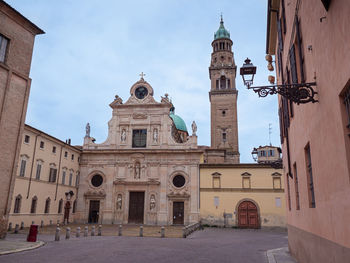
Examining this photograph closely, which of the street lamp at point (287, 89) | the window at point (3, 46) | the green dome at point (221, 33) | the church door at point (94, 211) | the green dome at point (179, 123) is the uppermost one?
the green dome at point (221, 33)

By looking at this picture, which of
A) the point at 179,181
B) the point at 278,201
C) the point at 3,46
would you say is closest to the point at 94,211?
the point at 179,181

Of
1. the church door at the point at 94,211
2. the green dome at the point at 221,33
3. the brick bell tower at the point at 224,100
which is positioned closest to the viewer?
the church door at the point at 94,211

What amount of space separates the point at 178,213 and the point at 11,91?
79.3 feet

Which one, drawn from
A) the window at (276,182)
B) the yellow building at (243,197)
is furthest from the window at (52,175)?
the window at (276,182)

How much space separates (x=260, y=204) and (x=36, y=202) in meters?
23.9

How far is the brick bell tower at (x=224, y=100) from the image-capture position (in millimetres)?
51200

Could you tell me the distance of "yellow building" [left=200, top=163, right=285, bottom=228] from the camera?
33.9 meters

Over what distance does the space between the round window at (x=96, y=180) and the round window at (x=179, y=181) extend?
372 inches

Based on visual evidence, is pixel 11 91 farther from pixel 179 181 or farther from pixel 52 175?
pixel 179 181

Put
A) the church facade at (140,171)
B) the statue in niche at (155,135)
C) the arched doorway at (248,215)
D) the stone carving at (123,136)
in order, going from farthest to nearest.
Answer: the stone carving at (123,136) → the statue in niche at (155,135) → the church facade at (140,171) → the arched doorway at (248,215)

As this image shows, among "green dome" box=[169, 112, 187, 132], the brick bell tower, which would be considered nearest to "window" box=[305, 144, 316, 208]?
the brick bell tower

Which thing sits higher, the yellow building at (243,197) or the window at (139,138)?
the window at (139,138)

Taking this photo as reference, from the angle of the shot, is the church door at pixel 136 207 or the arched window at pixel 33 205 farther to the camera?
the church door at pixel 136 207

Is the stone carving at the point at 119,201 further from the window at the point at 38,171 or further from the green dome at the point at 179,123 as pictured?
the green dome at the point at 179,123
